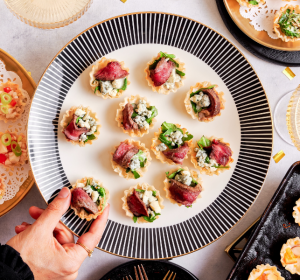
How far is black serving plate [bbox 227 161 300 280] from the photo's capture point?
290 centimetres

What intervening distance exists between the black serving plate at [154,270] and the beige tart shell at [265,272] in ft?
2.21

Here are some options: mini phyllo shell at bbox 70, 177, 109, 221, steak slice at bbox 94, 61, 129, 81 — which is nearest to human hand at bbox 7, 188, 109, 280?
mini phyllo shell at bbox 70, 177, 109, 221

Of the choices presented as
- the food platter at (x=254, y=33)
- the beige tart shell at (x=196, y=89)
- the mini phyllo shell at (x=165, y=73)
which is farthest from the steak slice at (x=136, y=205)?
the food platter at (x=254, y=33)

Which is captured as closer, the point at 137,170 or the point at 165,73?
the point at 165,73

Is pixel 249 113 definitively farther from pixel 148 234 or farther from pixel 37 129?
pixel 37 129

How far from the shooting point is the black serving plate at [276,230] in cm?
290

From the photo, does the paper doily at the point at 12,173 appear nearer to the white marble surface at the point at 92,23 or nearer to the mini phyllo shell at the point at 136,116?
the white marble surface at the point at 92,23

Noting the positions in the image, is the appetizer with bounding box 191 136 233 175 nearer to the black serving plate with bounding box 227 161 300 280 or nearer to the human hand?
the black serving plate with bounding box 227 161 300 280

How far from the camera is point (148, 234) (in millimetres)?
2863

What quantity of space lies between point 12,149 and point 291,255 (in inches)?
132

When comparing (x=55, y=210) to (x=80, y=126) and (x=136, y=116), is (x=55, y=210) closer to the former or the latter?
(x=80, y=126)

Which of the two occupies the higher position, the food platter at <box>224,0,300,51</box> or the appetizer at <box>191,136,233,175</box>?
the food platter at <box>224,0,300,51</box>

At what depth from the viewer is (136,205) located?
2.75 m

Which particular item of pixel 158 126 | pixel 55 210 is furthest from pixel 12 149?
pixel 158 126
